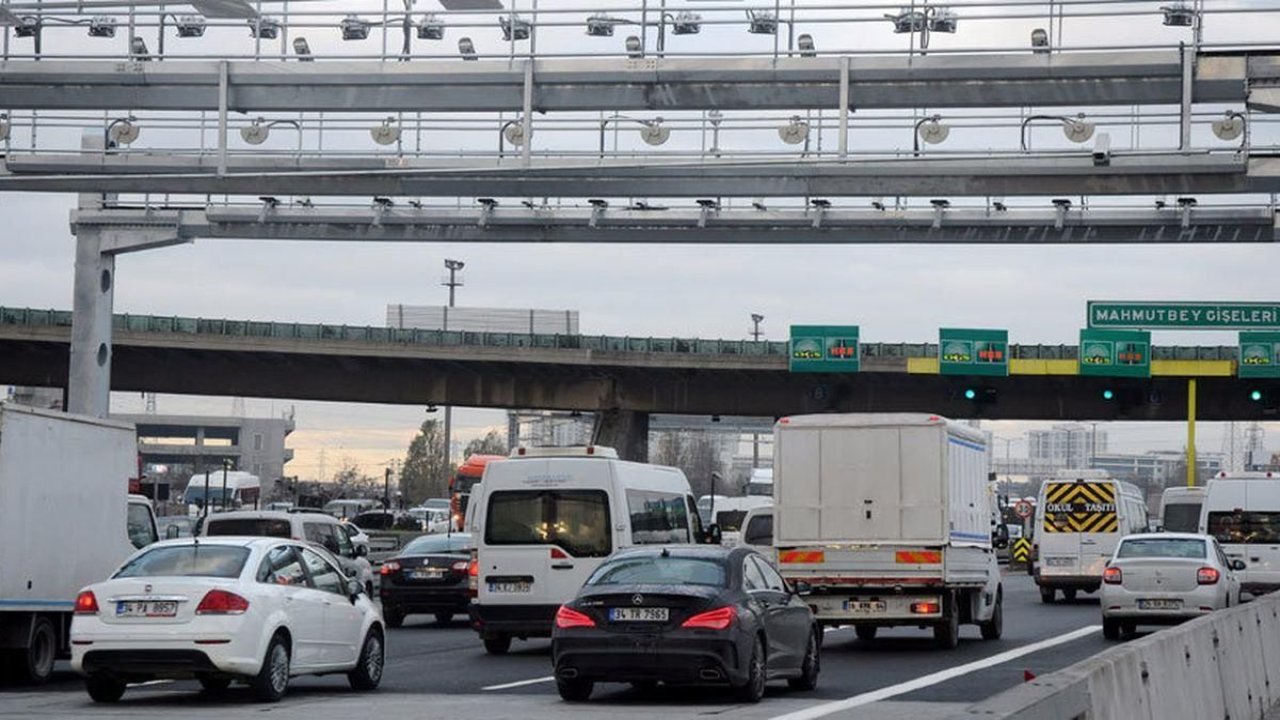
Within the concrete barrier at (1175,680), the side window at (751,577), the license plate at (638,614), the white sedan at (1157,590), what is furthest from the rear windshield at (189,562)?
the white sedan at (1157,590)

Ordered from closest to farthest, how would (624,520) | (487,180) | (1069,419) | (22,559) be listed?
(22,559) < (624,520) < (487,180) < (1069,419)

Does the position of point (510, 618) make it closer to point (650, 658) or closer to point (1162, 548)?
point (650, 658)

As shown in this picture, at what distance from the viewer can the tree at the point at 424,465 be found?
439 ft

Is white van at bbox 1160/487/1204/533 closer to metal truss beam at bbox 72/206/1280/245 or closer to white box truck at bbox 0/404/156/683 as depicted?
metal truss beam at bbox 72/206/1280/245

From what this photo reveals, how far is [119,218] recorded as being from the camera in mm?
40062

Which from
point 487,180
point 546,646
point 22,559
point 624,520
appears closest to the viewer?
point 22,559

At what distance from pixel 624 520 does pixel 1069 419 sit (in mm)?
45044

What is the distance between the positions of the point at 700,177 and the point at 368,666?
1278 cm

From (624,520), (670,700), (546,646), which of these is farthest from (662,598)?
(546,646)

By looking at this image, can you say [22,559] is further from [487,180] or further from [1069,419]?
[1069,419]

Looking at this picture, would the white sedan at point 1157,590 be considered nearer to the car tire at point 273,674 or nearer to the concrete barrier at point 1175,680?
the concrete barrier at point 1175,680

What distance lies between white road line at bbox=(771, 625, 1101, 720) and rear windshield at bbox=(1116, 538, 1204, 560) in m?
1.44

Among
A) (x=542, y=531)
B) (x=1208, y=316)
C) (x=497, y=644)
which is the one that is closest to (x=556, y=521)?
(x=542, y=531)

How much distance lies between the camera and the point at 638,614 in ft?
59.2
